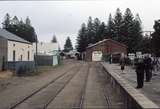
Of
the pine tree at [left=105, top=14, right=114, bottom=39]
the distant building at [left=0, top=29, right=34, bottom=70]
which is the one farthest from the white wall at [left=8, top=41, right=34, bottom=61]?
the pine tree at [left=105, top=14, right=114, bottom=39]

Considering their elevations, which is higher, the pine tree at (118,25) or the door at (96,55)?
the pine tree at (118,25)

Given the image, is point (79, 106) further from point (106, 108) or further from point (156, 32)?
point (156, 32)

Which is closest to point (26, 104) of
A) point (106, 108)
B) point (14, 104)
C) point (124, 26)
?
point (14, 104)

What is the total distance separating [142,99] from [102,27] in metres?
152

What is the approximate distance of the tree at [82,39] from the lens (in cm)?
17312

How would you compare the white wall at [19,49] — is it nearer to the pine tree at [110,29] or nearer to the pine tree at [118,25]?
the pine tree at [118,25]

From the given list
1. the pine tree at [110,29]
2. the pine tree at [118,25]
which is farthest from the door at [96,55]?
the pine tree at [110,29]

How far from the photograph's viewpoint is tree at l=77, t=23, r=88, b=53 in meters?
173

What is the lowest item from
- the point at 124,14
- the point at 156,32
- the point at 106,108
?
the point at 106,108

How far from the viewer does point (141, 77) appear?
966 inches

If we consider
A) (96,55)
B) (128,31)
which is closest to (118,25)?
(128,31)

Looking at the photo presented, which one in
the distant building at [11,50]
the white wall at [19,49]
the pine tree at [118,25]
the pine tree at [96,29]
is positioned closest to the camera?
the distant building at [11,50]

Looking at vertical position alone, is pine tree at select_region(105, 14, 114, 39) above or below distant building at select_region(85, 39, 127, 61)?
above

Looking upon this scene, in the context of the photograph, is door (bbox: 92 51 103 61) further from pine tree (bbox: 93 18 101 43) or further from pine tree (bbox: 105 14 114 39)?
pine tree (bbox: 93 18 101 43)
